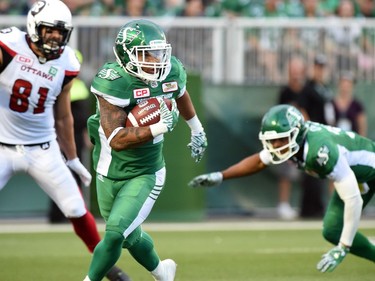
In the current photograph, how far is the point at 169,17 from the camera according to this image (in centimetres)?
1293

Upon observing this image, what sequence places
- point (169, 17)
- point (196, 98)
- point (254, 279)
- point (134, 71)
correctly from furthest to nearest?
1. point (169, 17)
2. point (196, 98)
3. point (254, 279)
4. point (134, 71)

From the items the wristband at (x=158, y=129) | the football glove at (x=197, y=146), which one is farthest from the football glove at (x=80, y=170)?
the wristband at (x=158, y=129)

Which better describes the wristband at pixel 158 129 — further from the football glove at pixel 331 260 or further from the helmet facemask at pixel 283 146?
the football glove at pixel 331 260

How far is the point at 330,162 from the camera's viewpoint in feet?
22.9

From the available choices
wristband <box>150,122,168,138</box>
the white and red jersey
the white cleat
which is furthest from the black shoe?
wristband <box>150,122,168,138</box>

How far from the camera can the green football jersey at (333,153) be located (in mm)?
6996

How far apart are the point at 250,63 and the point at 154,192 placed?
21.9ft

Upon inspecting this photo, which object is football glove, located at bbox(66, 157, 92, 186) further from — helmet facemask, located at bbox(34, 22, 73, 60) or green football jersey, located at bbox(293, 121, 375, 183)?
green football jersey, located at bbox(293, 121, 375, 183)

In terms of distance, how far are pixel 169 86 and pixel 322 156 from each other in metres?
1.22

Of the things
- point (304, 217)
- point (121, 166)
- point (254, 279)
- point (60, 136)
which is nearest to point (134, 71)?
point (121, 166)

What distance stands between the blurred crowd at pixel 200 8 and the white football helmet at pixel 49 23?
5782 millimetres

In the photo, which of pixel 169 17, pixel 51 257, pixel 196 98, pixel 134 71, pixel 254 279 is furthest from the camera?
pixel 169 17

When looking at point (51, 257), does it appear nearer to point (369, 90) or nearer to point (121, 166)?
point (121, 166)

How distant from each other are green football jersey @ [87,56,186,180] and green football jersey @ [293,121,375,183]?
3.49 feet
